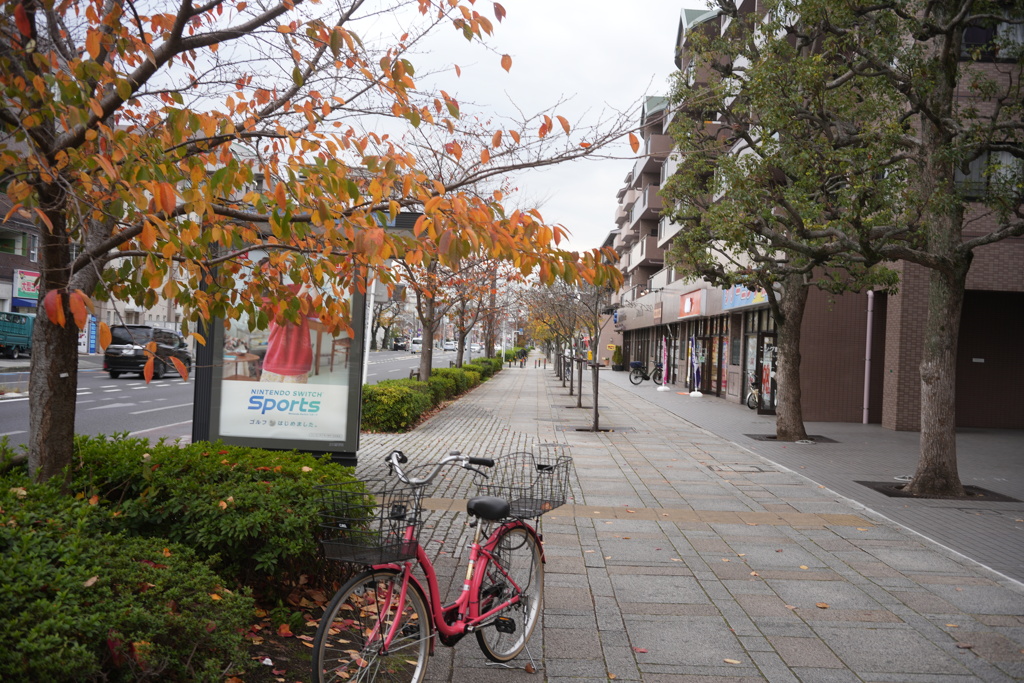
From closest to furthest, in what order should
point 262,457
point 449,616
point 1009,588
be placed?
1. point 449,616
2. point 262,457
3. point 1009,588

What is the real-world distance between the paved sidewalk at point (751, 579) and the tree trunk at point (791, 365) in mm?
2882

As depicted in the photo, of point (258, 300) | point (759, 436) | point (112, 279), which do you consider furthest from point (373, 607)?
point (759, 436)

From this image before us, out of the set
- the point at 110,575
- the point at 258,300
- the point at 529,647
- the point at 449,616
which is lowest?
the point at 529,647

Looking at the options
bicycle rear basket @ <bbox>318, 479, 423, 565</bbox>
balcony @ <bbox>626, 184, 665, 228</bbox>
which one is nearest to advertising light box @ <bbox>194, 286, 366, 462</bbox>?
bicycle rear basket @ <bbox>318, 479, 423, 565</bbox>

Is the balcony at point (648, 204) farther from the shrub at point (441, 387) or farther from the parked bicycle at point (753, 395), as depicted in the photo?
the shrub at point (441, 387)

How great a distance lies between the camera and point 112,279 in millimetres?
4898

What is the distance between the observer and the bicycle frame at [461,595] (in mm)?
3316

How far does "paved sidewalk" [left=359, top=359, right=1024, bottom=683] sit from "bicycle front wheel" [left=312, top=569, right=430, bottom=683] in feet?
2.31

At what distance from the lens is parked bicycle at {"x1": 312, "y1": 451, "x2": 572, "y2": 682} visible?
10.4 feet

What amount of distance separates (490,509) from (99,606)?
5.44 feet

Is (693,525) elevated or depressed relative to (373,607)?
depressed

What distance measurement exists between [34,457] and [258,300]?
1504mm

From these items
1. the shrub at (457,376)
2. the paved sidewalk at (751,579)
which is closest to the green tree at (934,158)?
the paved sidewalk at (751,579)

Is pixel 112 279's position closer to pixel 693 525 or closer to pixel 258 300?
pixel 258 300
